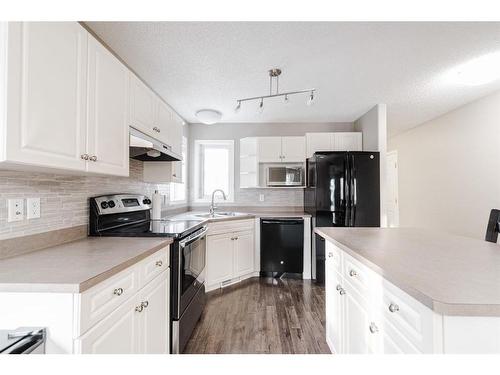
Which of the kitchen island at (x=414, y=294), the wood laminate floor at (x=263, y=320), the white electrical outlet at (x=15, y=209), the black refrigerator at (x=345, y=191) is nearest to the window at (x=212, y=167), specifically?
the black refrigerator at (x=345, y=191)

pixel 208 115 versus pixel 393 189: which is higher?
pixel 208 115

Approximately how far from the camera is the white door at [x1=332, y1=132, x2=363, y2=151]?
3.52 meters

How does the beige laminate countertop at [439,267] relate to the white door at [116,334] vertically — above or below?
above

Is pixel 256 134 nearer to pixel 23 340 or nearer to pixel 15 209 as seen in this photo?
pixel 15 209

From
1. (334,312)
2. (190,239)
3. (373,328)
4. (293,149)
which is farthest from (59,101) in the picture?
(293,149)

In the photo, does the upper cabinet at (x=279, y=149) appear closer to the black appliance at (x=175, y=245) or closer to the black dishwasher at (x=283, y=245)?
the black dishwasher at (x=283, y=245)

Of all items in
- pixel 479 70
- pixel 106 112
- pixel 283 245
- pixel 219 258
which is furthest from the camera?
pixel 283 245

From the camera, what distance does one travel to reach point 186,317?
5.73ft

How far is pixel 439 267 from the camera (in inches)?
34.3

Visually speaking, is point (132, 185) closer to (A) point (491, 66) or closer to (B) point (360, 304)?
(B) point (360, 304)

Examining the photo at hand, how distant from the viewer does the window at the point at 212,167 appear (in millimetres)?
3904

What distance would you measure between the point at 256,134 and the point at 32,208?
3.08 m
